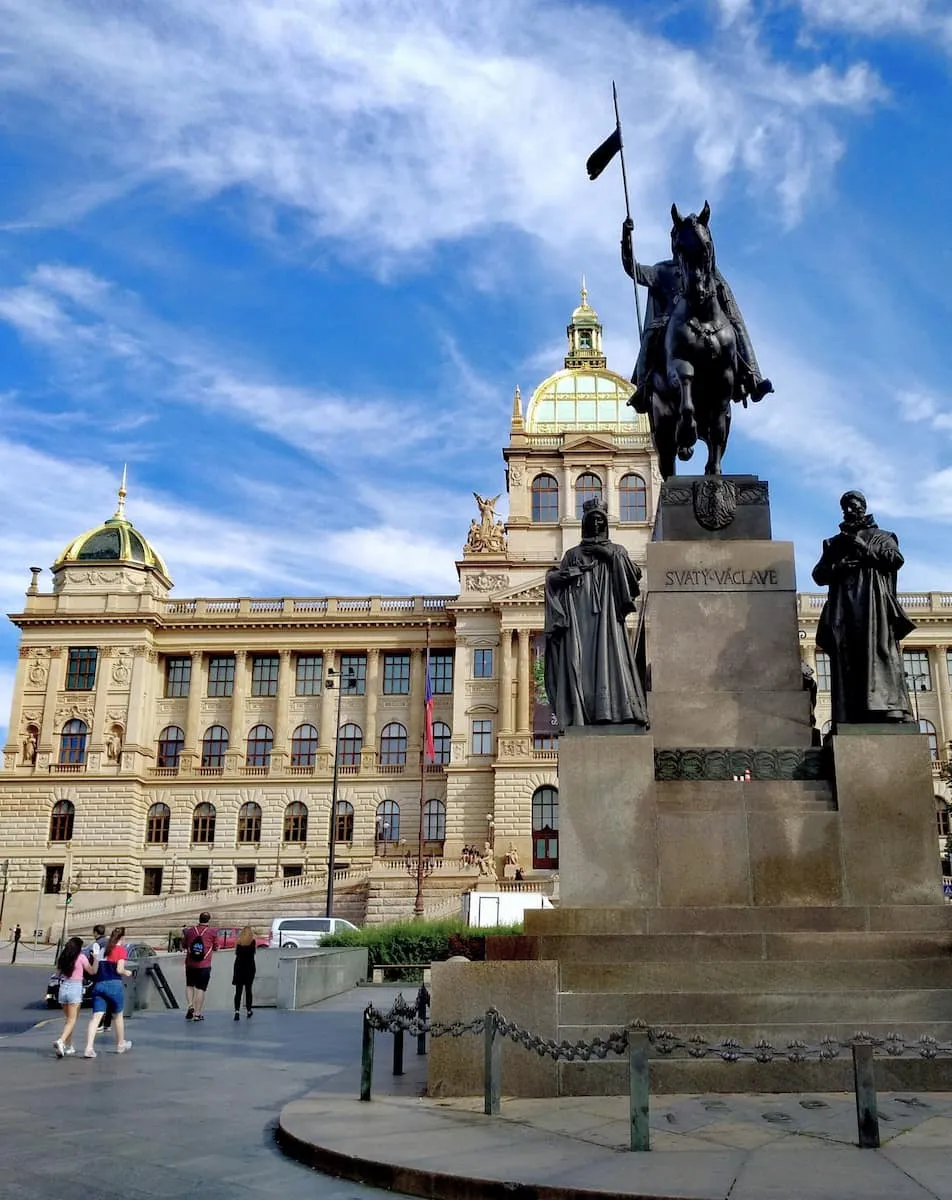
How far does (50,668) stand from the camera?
221ft

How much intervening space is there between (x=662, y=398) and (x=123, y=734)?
5891cm

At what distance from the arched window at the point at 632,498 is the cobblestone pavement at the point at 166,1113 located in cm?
5364

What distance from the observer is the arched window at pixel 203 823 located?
65875 mm

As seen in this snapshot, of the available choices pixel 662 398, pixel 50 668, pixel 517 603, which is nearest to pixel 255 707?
pixel 50 668

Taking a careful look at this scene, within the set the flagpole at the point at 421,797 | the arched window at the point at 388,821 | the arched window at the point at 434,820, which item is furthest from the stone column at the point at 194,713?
the arched window at the point at 434,820

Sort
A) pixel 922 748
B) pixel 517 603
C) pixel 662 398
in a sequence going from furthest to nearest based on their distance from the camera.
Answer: pixel 517 603, pixel 662 398, pixel 922 748

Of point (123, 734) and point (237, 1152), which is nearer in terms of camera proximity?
point (237, 1152)

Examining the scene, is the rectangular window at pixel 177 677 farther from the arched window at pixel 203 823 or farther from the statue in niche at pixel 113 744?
the arched window at pixel 203 823

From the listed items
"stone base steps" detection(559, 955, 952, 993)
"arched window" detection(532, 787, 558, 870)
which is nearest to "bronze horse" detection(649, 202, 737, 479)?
"stone base steps" detection(559, 955, 952, 993)

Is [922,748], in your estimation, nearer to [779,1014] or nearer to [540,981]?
[779,1014]

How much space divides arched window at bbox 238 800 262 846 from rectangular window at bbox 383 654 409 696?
10.1m

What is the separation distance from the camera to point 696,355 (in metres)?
12.4

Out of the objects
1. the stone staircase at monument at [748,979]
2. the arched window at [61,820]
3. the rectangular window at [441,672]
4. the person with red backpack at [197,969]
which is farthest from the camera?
the rectangular window at [441,672]

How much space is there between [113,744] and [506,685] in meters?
23.2
